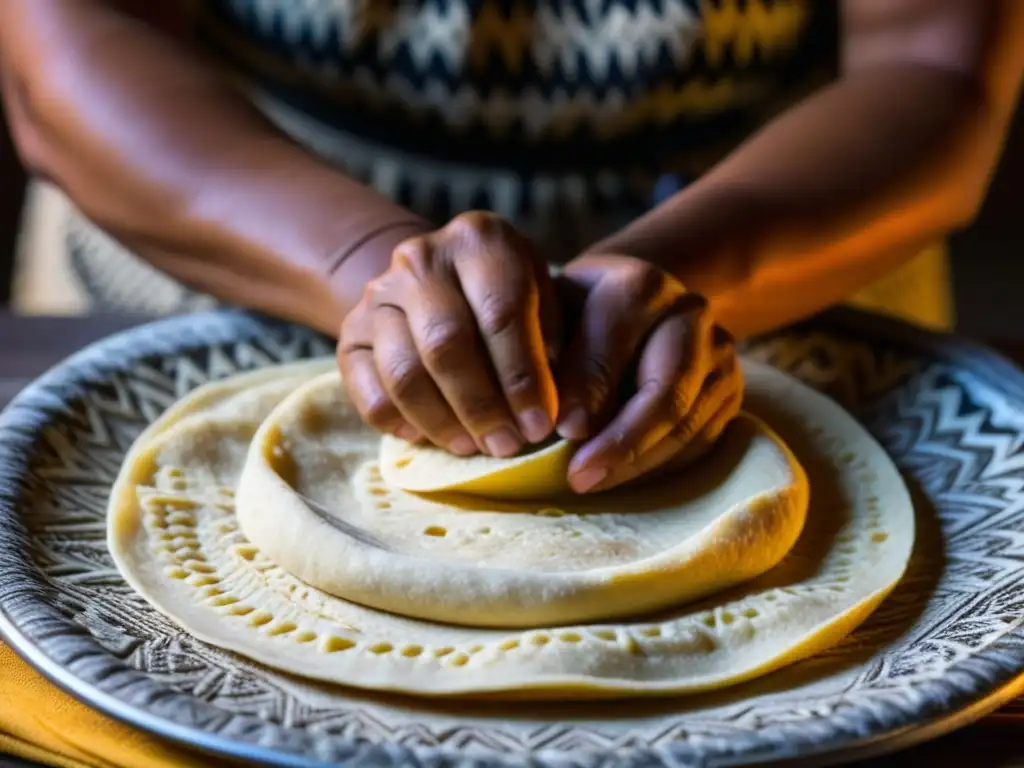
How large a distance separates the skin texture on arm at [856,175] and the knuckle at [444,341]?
19 cm

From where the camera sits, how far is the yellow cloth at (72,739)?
1.68 feet

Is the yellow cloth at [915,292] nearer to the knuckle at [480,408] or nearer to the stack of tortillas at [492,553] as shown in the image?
the stack of tortillas at [492,553]

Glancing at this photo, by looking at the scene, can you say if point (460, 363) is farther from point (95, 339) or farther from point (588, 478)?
point (95, 339)

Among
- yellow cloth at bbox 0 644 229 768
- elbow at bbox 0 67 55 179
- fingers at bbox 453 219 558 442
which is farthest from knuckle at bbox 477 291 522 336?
elbow at bbox 0 67 55 179

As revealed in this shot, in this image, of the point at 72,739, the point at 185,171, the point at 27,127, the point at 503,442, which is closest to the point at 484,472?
the point at 503,442

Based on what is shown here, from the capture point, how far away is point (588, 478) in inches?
25.4

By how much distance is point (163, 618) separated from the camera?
607mm

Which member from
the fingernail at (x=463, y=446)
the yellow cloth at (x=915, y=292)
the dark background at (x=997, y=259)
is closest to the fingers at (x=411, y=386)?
the fingernail at (x=463, y=446)

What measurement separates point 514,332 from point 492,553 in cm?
12

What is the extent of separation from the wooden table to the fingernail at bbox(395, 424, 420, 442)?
0.86 feet

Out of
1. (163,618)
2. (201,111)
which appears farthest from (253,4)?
(163,618)

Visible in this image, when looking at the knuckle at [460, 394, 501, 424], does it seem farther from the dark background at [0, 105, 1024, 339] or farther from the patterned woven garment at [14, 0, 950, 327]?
the dark background at [0, 105, 1024, 339]

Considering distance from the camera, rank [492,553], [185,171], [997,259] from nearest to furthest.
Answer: [492,553]
[185,171]
[997,259]

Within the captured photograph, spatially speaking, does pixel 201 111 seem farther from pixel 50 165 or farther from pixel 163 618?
pixel 163 618
